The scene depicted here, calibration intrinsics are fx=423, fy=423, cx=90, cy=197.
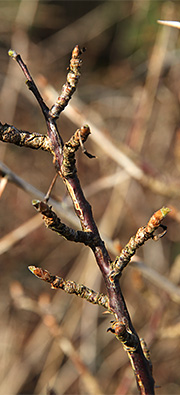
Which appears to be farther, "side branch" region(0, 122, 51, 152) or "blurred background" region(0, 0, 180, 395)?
"blurred background" region(0, 0, 180, 395)

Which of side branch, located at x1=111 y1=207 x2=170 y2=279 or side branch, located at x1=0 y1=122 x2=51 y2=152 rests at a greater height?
side branch, located at x1=0 y1=122 x2=51 y2=152

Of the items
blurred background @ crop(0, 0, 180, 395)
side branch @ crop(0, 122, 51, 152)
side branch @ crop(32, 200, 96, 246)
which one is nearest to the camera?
side branch @ crop(32, 200, 96, 246)

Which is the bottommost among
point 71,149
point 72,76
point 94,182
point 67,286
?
point 67,286

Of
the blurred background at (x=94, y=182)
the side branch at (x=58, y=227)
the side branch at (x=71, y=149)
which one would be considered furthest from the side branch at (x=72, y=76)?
the blurred background at (x=94, y=182)

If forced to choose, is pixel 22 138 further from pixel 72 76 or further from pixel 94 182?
pixel 94 182

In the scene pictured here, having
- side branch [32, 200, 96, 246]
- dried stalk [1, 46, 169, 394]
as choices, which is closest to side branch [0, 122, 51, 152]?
dried stalk [1, 46, 169, 394]

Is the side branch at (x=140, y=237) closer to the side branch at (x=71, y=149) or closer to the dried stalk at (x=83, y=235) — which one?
the dried stalk at (x=83, y=235)

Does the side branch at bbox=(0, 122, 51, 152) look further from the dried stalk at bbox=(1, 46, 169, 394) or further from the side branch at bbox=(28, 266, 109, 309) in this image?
the side branch at bbox=(28, 266, 109, 309)

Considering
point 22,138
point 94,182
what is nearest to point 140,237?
point 22,138
